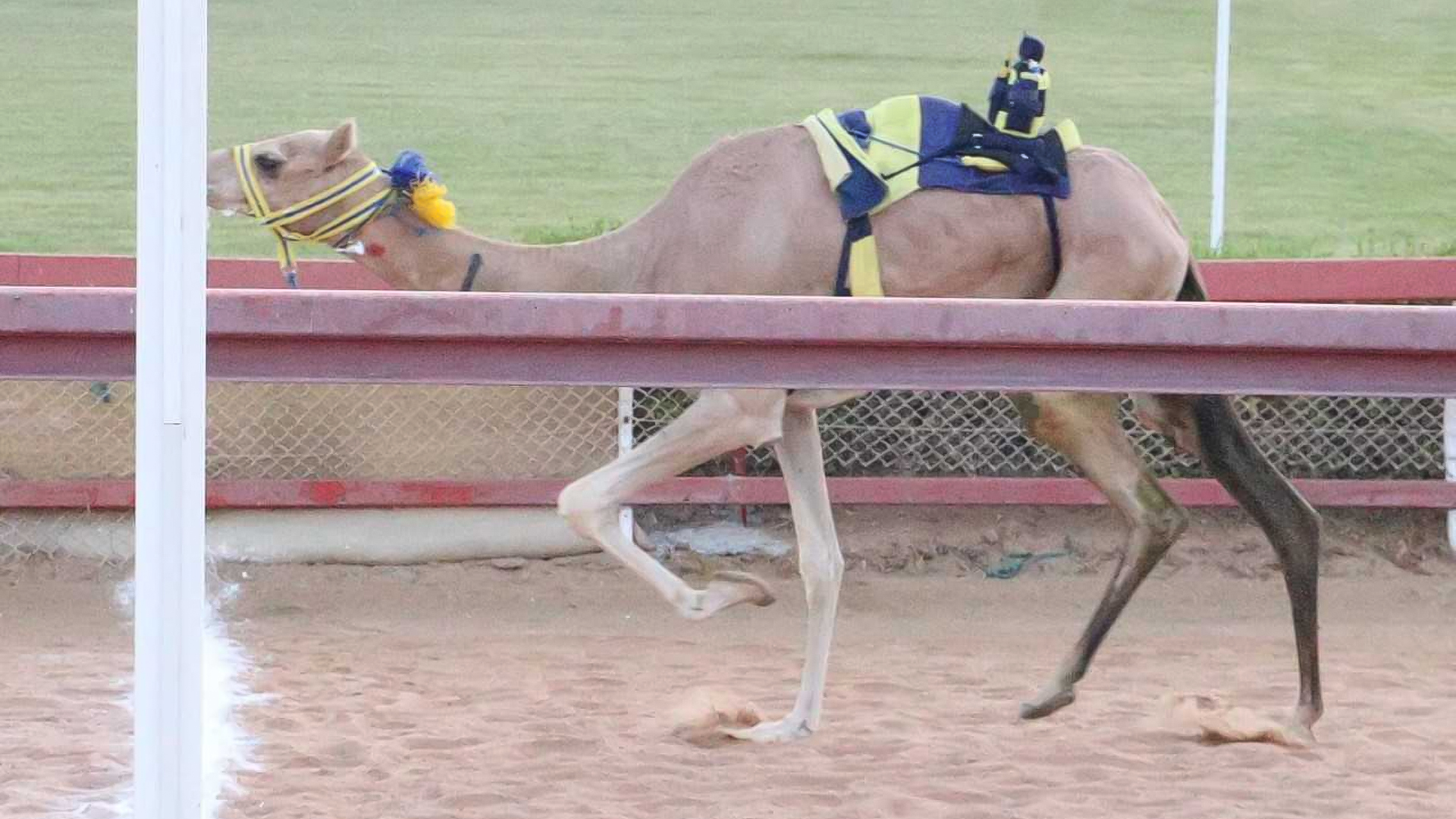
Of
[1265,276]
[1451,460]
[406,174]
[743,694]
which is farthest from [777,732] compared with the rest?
[1451,460]

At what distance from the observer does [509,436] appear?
8273 mm

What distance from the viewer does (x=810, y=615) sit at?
18.7 feet

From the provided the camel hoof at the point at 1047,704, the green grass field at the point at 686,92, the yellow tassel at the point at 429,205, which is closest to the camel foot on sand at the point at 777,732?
the camel hoof at the point at 1047,704

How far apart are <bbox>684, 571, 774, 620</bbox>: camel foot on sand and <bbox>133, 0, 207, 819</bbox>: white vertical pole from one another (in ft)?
8.31

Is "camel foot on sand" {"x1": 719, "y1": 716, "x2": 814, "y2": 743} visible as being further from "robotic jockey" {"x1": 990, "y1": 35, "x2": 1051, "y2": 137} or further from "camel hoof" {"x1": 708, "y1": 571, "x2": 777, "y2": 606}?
"robotic jockey" {"x1": 990, "y1": 35, "x2": 1051, "y2": 137}

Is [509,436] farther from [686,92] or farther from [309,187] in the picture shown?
[686,92]

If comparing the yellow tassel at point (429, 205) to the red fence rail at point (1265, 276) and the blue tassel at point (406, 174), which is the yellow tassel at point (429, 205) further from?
the red fence rail at point (1265, 276)

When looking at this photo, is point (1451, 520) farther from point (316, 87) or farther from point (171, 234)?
point (316, 87)

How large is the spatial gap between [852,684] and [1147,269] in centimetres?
177

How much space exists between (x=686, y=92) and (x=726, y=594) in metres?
9.01

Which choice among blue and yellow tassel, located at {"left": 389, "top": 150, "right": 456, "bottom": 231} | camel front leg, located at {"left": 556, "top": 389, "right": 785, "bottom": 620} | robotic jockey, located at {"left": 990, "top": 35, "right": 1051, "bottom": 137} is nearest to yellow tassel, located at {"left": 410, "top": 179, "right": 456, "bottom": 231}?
blue and yellow tassel, located at {"left": 389, "top": 150, "right": 456, "bottom": 231}

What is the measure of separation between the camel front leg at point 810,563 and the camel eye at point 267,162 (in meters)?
1.71

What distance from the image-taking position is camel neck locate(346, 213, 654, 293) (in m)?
5.86

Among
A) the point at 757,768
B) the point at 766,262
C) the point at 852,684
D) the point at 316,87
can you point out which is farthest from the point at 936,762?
the point at 316,87
